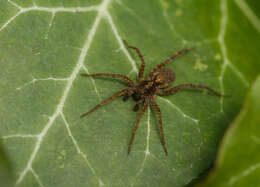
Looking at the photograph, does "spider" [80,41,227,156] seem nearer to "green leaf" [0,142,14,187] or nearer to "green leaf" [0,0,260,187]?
"green leaf" [0,0,260,187]

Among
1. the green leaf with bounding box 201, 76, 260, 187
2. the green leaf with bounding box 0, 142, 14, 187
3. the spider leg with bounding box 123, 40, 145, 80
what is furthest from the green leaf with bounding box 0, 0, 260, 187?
the green leaf with bounding box 201, 76, 260, 187

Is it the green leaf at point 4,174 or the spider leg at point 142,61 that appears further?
the spider leg at point 142,61

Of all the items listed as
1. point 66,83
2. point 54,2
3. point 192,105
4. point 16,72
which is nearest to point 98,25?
point 54,2

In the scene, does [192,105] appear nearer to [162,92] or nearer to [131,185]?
Result: [162,92]

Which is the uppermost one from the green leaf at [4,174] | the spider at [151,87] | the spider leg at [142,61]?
the spider leg at [142,61]

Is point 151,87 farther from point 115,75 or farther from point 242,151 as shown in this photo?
point 242,151

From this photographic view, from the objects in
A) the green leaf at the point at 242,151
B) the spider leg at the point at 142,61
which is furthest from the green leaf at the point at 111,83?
the green leaf at the point at 242,151

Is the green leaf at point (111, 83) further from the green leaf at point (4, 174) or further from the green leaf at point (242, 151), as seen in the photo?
the green leaf at point (242, 151)
